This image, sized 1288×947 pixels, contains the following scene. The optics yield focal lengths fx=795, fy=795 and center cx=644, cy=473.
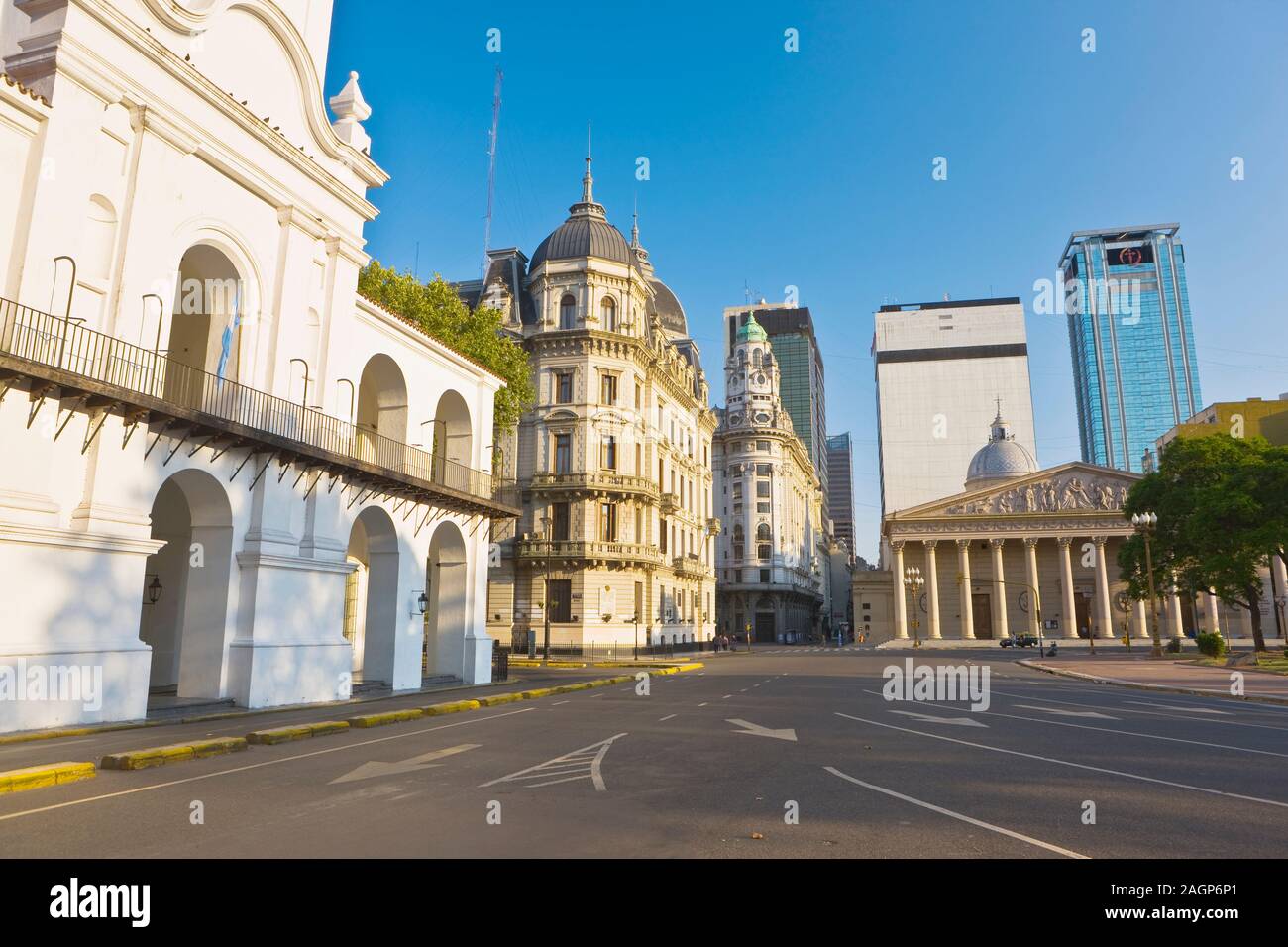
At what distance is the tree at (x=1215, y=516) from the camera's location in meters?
42.6

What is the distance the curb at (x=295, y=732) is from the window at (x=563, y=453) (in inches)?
1400

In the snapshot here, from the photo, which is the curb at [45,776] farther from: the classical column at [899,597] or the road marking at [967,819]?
the classical column at [899,597]

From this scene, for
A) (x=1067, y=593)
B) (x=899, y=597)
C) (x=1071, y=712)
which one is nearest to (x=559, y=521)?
(x=1071, y=712)

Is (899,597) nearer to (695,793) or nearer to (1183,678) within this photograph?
(1183,678)

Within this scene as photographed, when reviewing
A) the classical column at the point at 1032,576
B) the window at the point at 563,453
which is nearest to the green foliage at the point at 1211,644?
the window at the point at 563,453

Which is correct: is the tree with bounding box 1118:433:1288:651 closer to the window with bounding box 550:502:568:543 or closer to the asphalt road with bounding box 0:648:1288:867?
the asphalt road with bounding box 0:648:1288:867

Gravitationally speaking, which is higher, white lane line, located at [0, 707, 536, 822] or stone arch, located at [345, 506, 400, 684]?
stone arch, located at [345, 506, 400, 684]

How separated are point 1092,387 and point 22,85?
213m

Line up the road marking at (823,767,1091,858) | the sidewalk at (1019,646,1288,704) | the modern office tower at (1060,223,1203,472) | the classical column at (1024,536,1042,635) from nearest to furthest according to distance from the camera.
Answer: the road marking at (823,767,1091,858) → the sidewalk at (1019,646,1288,704) → the classical column at (1024,536,1042,635) → the modern office tower at (1060,223,1203,472)

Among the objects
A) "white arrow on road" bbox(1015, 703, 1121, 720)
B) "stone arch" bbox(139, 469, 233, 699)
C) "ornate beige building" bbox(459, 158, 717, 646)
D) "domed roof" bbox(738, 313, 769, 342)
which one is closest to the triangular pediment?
"domed roof" bbox(738, 313, 769, 342)

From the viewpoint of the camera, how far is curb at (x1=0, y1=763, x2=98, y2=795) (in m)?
8.84

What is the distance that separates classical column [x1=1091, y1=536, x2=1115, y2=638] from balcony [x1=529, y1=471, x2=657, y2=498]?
195ft
